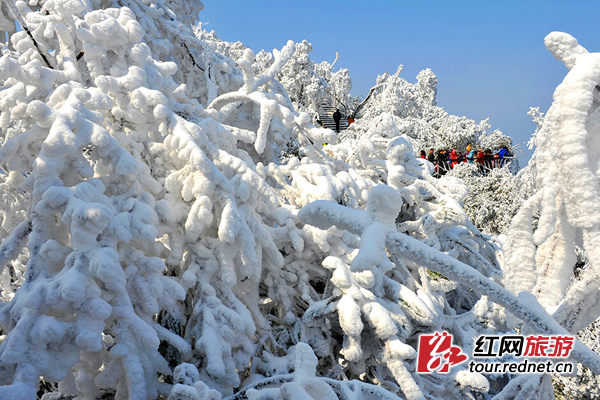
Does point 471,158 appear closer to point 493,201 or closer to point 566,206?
point 493,201

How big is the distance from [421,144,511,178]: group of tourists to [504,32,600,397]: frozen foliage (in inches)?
444

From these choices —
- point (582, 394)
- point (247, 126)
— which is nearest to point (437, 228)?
point (247, 126)

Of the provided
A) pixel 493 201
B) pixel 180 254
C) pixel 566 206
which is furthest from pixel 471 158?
pixel 566 206

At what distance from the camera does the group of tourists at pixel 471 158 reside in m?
13.9

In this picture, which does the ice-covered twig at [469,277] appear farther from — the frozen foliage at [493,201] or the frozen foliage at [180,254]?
the frozen foliage at [493,201]

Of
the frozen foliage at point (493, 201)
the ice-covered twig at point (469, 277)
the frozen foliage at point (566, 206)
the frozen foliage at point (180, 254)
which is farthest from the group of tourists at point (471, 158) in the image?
the ice-covered twig at point (469, 277)

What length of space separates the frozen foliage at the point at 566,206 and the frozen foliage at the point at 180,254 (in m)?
0.17

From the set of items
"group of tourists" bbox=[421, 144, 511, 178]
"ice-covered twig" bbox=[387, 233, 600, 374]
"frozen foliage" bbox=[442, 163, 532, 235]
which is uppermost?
"group of tourists" bbox=[421, 144, 511, 178]

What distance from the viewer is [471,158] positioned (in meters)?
14.7

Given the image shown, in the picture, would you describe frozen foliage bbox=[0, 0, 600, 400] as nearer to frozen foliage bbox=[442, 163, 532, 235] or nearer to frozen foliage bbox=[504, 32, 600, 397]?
frozen foliage bbox=[504, 32, 600, 397]

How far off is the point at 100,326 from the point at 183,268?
0.80 meters

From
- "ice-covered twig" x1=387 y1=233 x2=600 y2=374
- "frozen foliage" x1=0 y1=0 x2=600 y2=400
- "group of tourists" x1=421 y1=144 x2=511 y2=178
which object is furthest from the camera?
"group of tourists" x1=421 y1=144 x2=511 y2=178

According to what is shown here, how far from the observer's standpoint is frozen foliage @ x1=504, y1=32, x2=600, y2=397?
1.36 m

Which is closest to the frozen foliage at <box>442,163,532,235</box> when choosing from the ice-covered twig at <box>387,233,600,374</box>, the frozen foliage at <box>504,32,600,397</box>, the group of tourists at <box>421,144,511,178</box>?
the group of tourists at <box>421,144,511,178</box>
